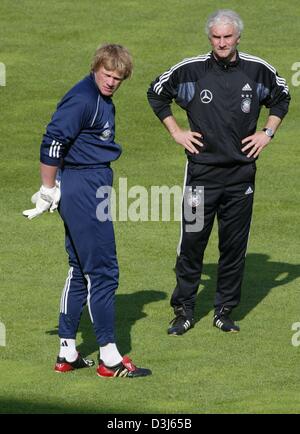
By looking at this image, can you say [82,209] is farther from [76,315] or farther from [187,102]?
[187,102]

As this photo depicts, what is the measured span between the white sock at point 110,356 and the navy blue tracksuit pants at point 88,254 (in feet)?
0.15

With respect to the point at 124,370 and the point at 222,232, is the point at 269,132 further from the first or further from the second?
the point at 124,370

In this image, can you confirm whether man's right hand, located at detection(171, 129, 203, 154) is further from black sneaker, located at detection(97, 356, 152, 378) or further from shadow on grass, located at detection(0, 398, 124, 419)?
shadow on grass, located at detection(0, 398, 124, 419)

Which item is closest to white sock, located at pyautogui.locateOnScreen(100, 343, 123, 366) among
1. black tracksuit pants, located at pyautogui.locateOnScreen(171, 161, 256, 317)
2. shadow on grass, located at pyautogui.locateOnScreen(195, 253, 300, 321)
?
black tracksuit pants, located at pyautogui.locateOnScreen(171, 161, 256, 317)

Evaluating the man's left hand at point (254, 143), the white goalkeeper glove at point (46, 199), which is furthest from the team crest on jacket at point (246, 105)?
the white goalkeeper glove at point (46, 199)

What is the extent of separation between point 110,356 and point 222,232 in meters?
1.83

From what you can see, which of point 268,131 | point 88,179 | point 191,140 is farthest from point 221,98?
point 88,179

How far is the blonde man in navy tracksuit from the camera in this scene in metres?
9.49

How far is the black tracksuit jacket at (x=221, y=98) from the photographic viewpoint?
429 inches

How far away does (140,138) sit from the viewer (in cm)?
1783

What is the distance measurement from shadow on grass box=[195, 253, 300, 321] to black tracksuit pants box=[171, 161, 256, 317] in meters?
0.32

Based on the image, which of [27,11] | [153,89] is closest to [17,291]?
[153,89]
